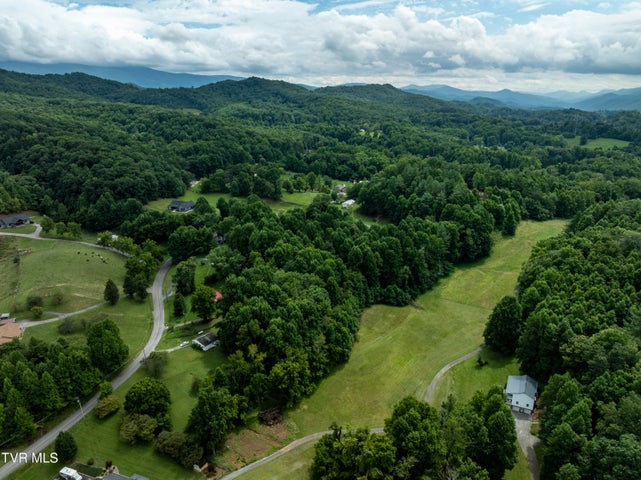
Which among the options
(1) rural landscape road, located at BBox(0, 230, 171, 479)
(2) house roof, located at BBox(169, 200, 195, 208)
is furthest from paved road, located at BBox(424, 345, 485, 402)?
(2) house roof, located at BBox(169, 200, 195, 208)

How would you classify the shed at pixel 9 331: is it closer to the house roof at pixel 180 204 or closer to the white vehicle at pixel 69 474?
the white vehicle at pixel 69 474

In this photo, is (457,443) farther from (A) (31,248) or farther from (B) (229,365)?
(A) (31,248)

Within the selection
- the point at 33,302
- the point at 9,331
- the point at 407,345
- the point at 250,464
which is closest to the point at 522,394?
the point at 407,345

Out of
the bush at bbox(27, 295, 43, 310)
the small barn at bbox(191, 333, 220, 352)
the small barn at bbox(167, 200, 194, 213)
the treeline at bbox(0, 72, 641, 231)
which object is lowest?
the small barn at bbox(191, 333, 220, 352)

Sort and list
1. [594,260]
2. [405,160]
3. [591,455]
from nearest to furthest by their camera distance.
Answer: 1. [591,455]
2. [594,260]
3. [405,160]

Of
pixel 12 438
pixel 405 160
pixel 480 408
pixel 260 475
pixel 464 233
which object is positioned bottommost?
pixel 260 475

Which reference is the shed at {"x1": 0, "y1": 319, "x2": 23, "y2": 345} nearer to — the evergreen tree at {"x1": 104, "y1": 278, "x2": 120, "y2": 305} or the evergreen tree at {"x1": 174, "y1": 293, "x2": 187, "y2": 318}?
the evergreen tree at {"x1": 104, "y1": 278, "x2": 120, "y2": 305}

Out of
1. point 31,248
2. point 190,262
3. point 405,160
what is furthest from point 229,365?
point 405,160
